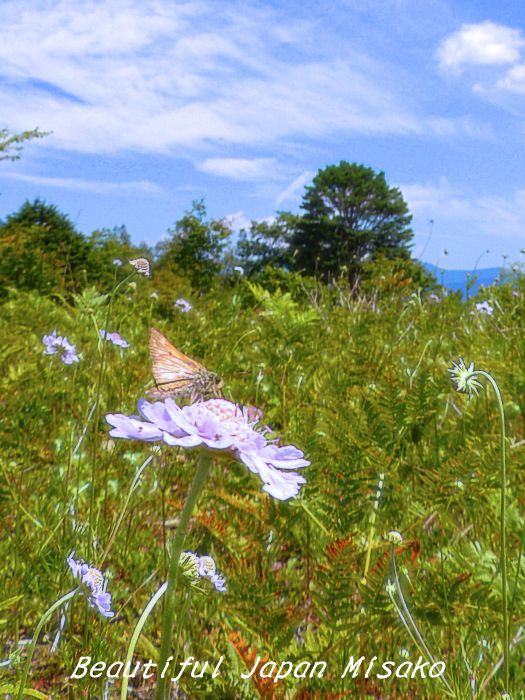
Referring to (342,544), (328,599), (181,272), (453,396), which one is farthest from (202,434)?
(181,272)

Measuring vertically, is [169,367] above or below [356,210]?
below

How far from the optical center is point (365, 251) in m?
49.2

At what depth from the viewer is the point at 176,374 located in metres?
1.60

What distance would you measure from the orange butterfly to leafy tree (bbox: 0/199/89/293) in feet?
16.8

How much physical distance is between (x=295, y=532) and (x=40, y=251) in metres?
8.06

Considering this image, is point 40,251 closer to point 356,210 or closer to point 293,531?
point 293,531

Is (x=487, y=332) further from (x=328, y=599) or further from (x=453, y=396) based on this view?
(x=328, y=599)

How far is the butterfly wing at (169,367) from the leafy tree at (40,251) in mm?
5108

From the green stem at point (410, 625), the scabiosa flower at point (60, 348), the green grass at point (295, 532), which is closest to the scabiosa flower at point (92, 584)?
the green grass at point (295, 532)

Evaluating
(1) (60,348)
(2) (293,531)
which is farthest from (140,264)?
(1) (60,348)

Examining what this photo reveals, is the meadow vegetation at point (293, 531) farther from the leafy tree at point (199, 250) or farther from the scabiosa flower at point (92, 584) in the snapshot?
the leafy tree at point (199, 250)

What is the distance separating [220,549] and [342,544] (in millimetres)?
949

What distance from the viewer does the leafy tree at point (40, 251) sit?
8523 millimetres

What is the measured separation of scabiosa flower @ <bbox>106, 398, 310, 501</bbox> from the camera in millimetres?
1000
